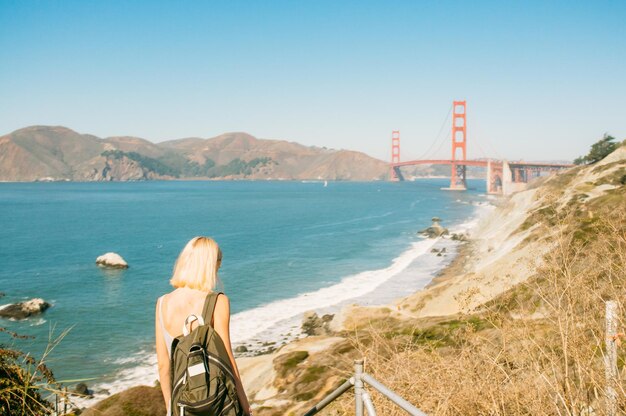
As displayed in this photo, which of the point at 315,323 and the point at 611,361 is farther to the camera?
the point at 315,323

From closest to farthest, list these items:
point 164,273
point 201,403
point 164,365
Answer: point 201,403 → point 164,365 → point 164,273

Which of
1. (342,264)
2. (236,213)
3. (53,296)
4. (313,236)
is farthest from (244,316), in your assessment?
(236,213)

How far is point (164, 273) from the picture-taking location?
37656 millimetres

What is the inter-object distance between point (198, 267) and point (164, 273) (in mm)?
36239

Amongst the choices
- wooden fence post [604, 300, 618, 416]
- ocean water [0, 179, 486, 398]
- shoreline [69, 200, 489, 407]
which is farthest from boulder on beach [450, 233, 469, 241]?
wooden fence post [604, 300, 618, 416]

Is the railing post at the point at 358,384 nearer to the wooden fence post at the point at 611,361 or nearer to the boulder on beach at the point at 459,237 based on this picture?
the wooden fence post at the point at 611,361

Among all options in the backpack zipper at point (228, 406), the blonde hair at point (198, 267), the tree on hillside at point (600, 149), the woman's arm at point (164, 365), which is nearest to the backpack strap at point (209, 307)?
the blonde hair at point (198, 267)

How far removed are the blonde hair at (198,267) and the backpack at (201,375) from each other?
0.28 m

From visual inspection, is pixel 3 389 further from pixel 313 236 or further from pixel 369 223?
pixel 369 223

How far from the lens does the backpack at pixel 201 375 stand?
2.89m

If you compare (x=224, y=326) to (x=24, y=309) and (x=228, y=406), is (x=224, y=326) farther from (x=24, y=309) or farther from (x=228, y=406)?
(x=24, y=309)

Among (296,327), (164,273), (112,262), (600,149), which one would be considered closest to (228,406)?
(296,327)

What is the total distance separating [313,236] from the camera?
5756cm

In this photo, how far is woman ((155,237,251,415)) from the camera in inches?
123
